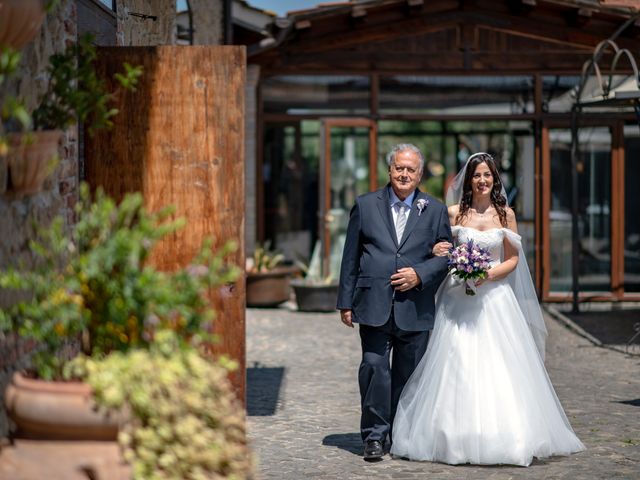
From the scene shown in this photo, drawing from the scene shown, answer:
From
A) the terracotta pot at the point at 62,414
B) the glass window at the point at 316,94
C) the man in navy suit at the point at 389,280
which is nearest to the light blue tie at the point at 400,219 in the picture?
the man in navy suit at the point at 389,280

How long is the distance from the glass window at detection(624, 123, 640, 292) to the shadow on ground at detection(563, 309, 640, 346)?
859 mm

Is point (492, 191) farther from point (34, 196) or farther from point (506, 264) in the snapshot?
point (34, 196)

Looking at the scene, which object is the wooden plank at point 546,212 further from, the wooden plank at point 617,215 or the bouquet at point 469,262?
the bouquet at point 469,262

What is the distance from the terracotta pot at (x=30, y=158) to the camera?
14.6 ft

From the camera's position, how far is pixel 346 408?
857 cm

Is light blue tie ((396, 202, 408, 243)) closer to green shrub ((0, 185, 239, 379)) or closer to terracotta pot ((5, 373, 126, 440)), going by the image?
green shrub ((0, 185, 239, 379))

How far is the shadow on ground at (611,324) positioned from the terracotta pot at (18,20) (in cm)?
833

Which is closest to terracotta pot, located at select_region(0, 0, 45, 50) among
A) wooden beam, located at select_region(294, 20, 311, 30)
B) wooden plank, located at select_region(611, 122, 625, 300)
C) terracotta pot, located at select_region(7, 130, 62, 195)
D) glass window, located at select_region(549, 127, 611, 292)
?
terracotta pot, located at select_region(7, 130, 62, 195)

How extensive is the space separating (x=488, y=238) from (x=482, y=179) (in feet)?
1.19

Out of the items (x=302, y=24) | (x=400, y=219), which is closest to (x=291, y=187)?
(x=302, y=24)

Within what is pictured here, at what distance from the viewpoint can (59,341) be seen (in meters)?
4.26

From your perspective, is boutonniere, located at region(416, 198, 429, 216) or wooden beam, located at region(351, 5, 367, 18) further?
wooden beam, located at region(351, 5, 367, 18)

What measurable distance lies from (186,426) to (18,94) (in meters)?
1.86

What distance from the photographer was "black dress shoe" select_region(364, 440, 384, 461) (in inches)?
269
